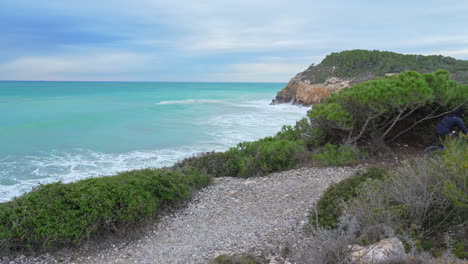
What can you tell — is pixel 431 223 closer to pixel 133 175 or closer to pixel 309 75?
pixel 133 175

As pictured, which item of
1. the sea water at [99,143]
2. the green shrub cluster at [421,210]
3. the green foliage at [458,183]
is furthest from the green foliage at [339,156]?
the sea water at [99,143]

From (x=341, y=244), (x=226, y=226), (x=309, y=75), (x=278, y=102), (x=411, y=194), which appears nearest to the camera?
(x=341, y=244)

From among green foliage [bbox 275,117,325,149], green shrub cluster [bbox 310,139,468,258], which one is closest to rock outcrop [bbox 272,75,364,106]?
green foliage [bbox 275,117,325,149]

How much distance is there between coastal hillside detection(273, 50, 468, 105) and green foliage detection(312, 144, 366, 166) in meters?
22.8

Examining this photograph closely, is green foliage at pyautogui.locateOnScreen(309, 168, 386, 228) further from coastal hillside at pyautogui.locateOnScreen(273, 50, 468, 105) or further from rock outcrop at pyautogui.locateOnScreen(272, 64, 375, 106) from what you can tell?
coastal hillside at pyautogui.locateOnScreen(273, 50, 468, 105)

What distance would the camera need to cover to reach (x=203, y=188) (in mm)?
7926

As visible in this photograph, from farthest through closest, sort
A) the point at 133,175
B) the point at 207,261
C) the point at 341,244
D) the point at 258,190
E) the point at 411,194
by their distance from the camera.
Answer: the point at 258,190 → the point at 133,175 → the point at 207,261 → the point at 411,194 → the point at 341,244

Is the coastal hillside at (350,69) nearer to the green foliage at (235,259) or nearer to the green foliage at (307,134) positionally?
the green foliage at (307,134)

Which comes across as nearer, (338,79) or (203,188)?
(203,188)

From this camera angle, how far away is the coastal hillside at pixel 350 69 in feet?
107

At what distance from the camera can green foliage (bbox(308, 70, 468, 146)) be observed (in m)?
8.29

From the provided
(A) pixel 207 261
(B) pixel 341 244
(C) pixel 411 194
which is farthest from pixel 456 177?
(A) pixel 207 261

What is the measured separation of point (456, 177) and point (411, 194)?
55 centimetres

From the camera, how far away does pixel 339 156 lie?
8.93 m
